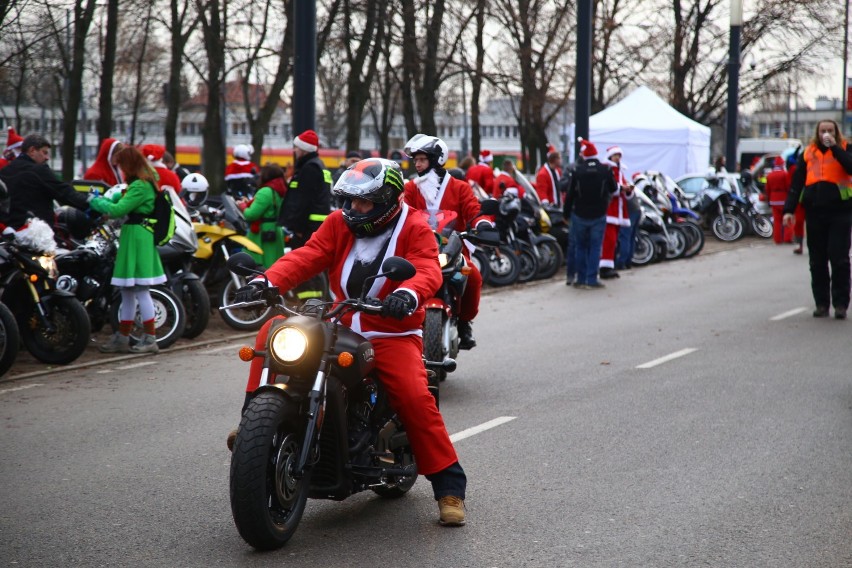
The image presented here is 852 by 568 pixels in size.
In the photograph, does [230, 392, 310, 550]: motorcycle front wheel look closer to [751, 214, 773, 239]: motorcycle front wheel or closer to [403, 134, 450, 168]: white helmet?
[403, 134, 450, 168]: white helmet

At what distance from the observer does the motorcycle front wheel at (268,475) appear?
15.9 feet

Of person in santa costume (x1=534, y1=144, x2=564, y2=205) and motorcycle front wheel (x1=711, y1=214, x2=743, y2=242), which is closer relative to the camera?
person in santa costume (x1=534, y1=144, x2=564, y2=205)

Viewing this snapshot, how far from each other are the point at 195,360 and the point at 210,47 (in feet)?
66.4

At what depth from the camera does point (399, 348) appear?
220 inches

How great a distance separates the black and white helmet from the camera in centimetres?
552

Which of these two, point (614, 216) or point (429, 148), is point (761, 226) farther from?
point (429, 148)

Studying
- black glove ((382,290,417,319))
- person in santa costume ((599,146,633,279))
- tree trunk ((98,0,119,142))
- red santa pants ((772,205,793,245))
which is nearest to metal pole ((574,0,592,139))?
person in santa costume ((599,146,633,279))

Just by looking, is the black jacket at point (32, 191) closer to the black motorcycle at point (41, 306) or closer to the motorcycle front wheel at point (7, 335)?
the black motorcycle at point (41, 306)

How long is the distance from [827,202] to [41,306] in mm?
8019

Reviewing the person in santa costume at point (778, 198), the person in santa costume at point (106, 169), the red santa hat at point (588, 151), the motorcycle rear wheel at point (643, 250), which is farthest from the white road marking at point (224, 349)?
the person in santa costume at point (778, 198)

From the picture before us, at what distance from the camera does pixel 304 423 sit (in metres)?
5.15

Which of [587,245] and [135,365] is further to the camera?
[587,245]

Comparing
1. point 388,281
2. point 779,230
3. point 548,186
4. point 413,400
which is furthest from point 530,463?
point 779,230

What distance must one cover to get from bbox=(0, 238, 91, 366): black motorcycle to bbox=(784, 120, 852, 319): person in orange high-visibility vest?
23.9 ft
